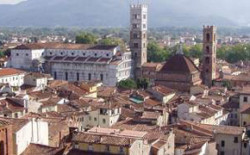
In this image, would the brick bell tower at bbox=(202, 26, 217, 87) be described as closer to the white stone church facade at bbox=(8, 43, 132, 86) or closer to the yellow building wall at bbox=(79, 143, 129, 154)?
the white stone church facade at bbox=(8, 43, 132, 86)

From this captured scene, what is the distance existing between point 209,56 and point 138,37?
15.7 metres

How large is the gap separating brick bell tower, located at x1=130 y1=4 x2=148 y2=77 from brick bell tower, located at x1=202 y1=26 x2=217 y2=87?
13482 mm

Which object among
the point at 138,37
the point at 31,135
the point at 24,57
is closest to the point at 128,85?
the point at 138,37

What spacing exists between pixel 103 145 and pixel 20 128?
4.66m

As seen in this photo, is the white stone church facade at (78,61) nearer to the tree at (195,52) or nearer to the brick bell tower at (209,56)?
the brick bell tower at (209,56)

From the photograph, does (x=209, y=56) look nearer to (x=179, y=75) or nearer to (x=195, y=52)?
(x=179, y=75)

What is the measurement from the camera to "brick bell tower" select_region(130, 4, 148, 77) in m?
94.2

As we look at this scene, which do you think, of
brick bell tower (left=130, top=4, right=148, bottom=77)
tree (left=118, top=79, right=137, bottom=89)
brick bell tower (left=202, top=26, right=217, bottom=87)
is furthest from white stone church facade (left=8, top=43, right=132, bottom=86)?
brick bell tower (left=202, top=26, right=217, bottom=87)

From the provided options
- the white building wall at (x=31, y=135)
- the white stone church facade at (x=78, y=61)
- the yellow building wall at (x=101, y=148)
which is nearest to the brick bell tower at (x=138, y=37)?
the white stone church facade at (x=78, y=61)

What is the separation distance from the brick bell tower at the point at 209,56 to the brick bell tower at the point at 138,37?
531 inches

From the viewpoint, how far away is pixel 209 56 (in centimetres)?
8562

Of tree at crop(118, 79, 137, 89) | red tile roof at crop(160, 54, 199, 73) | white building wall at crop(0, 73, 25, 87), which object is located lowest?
tree at crop(118, 79, 137, 89)

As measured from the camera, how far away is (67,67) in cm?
9119

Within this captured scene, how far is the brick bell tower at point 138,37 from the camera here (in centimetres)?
9425
